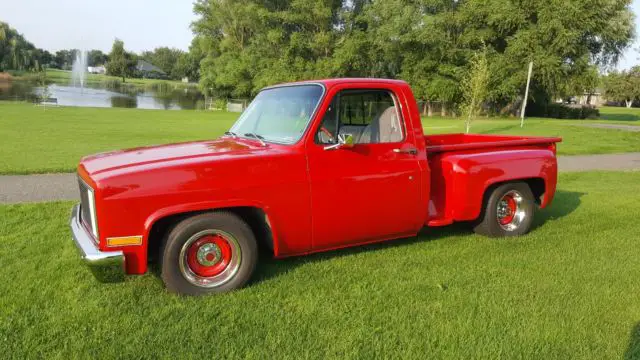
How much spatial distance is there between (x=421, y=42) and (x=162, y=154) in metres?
43.2

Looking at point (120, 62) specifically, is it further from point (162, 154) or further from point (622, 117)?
point (162, 154)

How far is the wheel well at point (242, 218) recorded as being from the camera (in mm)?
3885

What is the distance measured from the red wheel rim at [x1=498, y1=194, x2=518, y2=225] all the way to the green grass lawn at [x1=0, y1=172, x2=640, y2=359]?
408mm

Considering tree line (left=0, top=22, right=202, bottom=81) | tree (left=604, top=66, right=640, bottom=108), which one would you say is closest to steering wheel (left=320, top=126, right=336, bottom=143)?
tree line (left=0, top=22, right=202, bottom=81)

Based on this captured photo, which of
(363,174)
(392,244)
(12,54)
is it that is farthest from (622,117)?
(12,54)

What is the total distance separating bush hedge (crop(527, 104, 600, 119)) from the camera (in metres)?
46.4

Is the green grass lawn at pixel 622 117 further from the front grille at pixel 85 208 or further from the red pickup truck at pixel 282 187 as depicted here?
the front grille at pixel 85 208

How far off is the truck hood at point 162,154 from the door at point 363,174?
0.63 m

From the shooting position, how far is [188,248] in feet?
12.7

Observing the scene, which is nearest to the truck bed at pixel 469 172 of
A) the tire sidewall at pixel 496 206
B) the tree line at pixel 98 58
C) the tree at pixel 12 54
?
the tire sidewall at pixel 496 206

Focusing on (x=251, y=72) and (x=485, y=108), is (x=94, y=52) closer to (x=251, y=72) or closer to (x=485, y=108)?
(x=251, y=72)

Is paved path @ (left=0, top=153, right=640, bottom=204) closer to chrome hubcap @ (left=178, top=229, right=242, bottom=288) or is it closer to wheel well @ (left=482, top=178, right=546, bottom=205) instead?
chrome hubcap @ (left=178, top=229, right=242, bottom=288)

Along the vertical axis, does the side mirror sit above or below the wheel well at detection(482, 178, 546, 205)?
above

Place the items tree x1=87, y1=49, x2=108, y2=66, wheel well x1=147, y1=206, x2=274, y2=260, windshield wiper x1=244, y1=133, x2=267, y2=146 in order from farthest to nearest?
tree x1=87, y1=49, x2=108, y2=66
windshield wiper x1=244, y1=133, x2=267, y2=146
wheel well x1=147, y1=206, x2=274, y2=260
